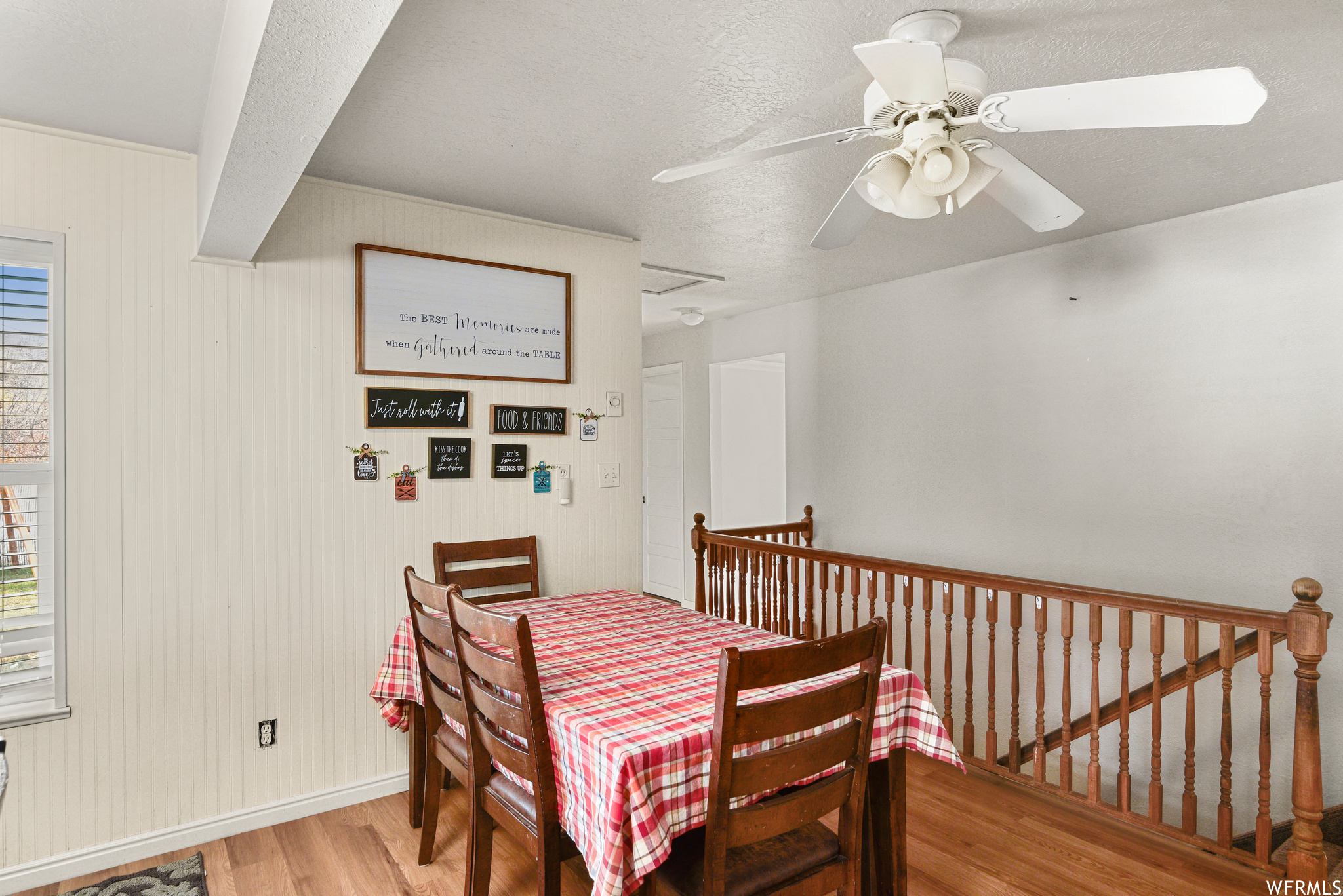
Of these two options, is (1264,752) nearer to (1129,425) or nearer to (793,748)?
(1129,425)

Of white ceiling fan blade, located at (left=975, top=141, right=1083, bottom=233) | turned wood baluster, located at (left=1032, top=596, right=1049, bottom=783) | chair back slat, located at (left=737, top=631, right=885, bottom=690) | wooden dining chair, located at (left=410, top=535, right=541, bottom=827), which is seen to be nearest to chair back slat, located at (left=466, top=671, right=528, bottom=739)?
chair back slat, located at (left=737, top=631, right=885, bottom=690)

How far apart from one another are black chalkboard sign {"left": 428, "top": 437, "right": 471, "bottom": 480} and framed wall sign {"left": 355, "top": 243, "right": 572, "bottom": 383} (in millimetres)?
273

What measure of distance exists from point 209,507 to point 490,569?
3.28 feet

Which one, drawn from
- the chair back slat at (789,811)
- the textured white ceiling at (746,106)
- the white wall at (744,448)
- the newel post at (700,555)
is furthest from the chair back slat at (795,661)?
the white wall at (744,448)

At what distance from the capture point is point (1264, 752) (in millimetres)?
2254

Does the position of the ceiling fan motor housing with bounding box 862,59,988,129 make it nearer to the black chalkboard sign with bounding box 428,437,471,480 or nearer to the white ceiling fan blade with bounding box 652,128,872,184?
the white ceiling fan blade with bounding box 652,128,872,184

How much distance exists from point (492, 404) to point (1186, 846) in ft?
9.66

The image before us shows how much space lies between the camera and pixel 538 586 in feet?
10.2

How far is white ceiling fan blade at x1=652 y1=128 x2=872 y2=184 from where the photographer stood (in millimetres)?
1661

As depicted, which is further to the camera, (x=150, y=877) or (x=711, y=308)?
(x=711, y=308)

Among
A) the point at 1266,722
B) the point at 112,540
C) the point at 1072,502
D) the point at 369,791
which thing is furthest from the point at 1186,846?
the point at 112,540

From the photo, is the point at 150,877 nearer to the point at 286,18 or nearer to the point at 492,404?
the point at 492,404

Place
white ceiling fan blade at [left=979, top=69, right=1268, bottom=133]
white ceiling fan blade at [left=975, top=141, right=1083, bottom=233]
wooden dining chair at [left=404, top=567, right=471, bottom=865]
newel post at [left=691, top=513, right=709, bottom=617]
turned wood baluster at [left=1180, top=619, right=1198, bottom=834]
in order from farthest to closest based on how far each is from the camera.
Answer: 1. newel post at [left=691, top=513, right=709, bottom=617]
2. turned wood baluster at [left=1180, top=619, right=1198, bottom=834]
3. wooden dining chair at [left=404, top=567, right=471, bottom=865]
4. white ceiling fan blade at [left=975, top=141, right=1083, bottom=233]
5. white ceiling fan blade at [left=979, top=69, right=1268, bottom=133]

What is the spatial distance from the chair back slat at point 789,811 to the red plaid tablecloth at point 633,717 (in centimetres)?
10
